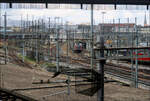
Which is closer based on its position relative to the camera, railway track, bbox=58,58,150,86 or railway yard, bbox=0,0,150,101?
railway yard, bbox=0,0,150,101

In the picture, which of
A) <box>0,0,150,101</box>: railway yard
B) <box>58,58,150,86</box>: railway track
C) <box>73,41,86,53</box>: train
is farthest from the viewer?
<box>73,41,86,53</box>: train

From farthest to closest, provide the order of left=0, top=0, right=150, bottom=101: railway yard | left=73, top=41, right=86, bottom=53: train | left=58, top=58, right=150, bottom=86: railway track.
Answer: left=73, top=41, right=86, bottom=53: train → left=58, top=58, right=150, bottom=86: railway track → left=0, top=0, right=150, bottom=101: railway yard

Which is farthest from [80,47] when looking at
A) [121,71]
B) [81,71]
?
[81,71]

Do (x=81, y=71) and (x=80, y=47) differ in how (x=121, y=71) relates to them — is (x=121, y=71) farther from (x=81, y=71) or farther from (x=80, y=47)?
(x=81, y=71)

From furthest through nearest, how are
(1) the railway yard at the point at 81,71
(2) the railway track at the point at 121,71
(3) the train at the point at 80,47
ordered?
(3) the train at the point at 80,47 < (2) the railway track at the point at 121,71 < (1) the railway yard at the point at 81,71

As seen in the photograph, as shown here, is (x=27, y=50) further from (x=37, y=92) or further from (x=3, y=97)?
(x=3, y=97)

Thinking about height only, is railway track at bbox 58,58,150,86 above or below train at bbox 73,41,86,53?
below

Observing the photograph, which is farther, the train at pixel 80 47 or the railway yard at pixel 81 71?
the train at pixel 80 47

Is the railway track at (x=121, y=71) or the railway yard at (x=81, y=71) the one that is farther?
the railway track at (x=121, y=71)

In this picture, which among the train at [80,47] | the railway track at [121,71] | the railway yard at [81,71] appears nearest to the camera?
the railway yard at [81,71]

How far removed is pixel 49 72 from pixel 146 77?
9.99 ft

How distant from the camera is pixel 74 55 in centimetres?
864

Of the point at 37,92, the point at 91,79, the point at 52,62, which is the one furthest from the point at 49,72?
the point at 91,79

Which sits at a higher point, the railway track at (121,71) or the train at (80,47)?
the train at (80,47)
